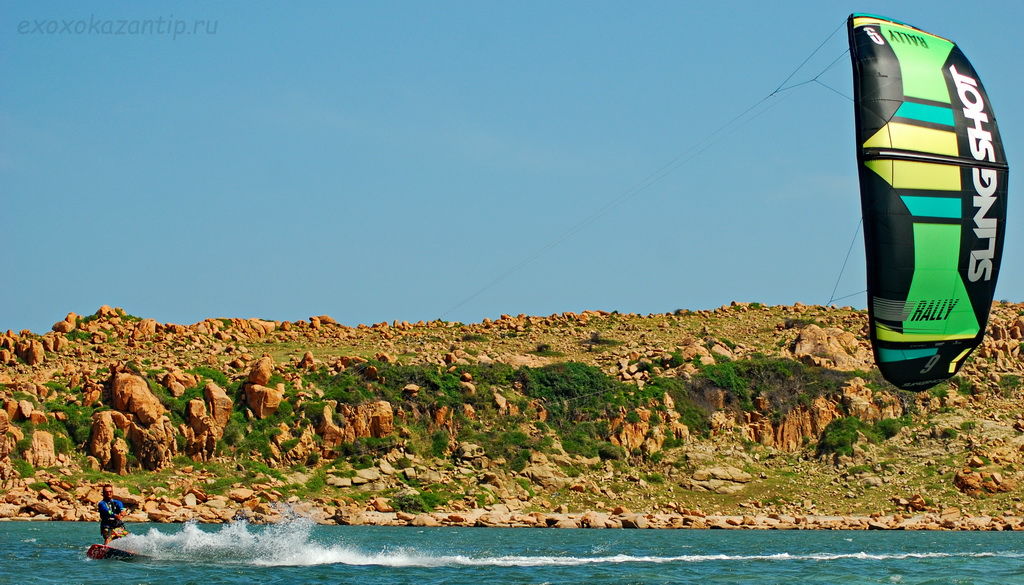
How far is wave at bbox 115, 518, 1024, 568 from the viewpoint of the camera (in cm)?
2583

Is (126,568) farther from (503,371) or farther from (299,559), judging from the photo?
(503,371)

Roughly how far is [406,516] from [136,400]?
10.0 m

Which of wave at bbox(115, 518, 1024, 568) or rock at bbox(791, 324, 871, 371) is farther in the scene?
rock at bbox(791, 324, 871, 371)

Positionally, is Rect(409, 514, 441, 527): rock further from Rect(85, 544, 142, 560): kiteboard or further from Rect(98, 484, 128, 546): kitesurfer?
Rect(85, 544, 142, 560): kiteboard

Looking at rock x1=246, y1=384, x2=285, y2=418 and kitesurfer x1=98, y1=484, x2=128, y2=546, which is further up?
rock x1=246, y1=384, x2=285, y2=418

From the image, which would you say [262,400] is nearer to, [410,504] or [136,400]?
[136,400]

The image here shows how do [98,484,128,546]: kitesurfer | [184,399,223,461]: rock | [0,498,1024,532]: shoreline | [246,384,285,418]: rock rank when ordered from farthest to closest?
[246,384,285,418]: rock, [184,399,223,461]: rock, [0,498,1024,532]: shoreline, [98,484,128,546]: kitesurfer

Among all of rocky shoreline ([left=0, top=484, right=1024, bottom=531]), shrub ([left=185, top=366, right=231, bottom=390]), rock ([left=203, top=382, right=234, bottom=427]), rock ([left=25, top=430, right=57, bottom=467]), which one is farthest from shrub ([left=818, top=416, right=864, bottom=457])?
rock ([left=25, top=430, right=57, bottom=467])

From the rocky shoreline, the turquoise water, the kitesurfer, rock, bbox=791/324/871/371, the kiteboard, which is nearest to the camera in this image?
the turquoise water

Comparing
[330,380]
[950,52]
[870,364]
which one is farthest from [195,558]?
[870,364]

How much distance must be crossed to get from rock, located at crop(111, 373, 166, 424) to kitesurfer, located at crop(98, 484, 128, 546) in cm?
1590

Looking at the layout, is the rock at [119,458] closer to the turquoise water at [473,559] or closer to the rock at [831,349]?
the turquoise water at [473,559]

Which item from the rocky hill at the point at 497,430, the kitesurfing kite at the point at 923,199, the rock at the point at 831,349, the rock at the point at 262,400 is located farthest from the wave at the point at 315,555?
the rock at the point at 831,349

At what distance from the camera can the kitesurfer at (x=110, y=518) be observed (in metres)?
25.5
